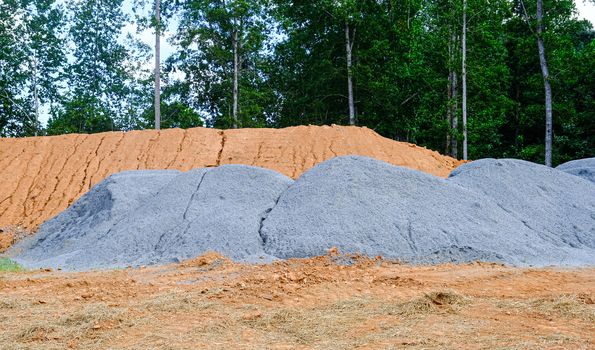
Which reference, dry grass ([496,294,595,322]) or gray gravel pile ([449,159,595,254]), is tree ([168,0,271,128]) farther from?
dry grass ([496,294,595,322])

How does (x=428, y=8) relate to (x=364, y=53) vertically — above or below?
above

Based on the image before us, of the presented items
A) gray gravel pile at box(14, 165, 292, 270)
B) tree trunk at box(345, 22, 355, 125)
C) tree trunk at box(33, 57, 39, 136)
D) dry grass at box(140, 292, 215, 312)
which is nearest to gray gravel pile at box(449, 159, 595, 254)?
gray gravel pile at box(14, 165, 292, 270)

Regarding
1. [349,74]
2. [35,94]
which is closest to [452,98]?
[349,74]

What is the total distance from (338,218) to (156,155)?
9.77m

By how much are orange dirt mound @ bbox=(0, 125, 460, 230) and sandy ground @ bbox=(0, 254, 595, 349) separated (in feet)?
27.7

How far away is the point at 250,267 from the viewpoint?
8961mm

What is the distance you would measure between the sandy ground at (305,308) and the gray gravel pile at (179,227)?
111 cm

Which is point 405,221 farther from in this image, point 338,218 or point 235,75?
point 235,75

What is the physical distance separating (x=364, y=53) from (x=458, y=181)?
692 inches

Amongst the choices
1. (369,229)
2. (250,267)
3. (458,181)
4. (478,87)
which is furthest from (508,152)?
(250,267)

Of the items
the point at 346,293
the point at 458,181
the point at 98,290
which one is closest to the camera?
the point at 346,293

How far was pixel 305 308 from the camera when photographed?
6.43 m

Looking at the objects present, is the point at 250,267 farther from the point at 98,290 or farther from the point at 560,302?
the point at 560,302

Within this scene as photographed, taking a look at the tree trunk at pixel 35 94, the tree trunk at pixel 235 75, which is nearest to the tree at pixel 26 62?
the tree trunk at pixel 35 94
